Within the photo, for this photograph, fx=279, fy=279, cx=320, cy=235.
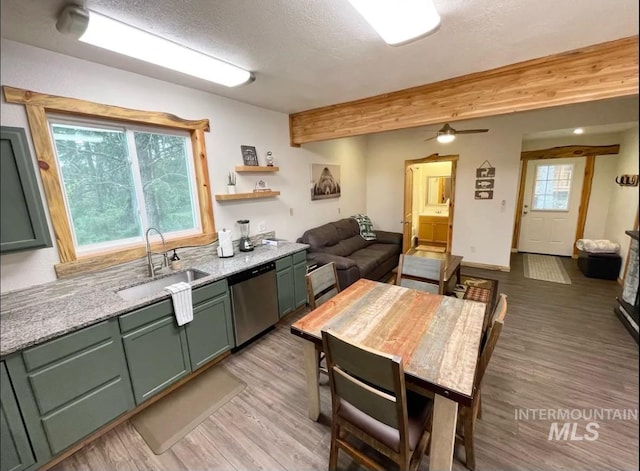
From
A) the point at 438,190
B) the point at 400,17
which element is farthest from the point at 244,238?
the point at 438,190

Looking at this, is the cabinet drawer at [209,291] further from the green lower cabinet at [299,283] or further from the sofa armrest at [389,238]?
the sofa armrest at [389,238]

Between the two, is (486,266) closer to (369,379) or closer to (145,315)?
(369,379)

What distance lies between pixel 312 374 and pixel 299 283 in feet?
5.07

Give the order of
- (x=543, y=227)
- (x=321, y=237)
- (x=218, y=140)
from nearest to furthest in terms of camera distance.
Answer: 1. (x=218, y=140)
2. (x=321, y=237)
3. (x=543, y=227)

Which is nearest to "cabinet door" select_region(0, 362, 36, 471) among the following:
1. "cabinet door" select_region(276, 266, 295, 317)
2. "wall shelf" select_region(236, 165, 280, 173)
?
"cabinet door" select_region(276, 266, 295, 317)

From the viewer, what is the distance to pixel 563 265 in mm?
4762

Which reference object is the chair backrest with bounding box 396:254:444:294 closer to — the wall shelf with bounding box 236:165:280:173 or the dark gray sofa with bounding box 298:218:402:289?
the dark gray sofa with bounding box 298:218:402:289

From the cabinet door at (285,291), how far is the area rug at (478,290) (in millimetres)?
2159

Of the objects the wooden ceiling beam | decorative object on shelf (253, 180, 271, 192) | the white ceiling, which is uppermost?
the white ceiling

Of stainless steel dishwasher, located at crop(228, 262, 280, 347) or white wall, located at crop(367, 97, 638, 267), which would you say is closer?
stainless steel dishwasher, located at crop(228, 262, 280, 347)

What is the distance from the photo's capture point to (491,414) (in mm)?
1926

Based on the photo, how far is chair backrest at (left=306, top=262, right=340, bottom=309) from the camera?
6.89 feet

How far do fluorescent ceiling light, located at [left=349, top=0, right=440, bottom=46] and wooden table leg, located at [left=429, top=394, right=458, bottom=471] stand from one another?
193 cm

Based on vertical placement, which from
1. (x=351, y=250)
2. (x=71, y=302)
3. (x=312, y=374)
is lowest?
(x=312, y=374)
